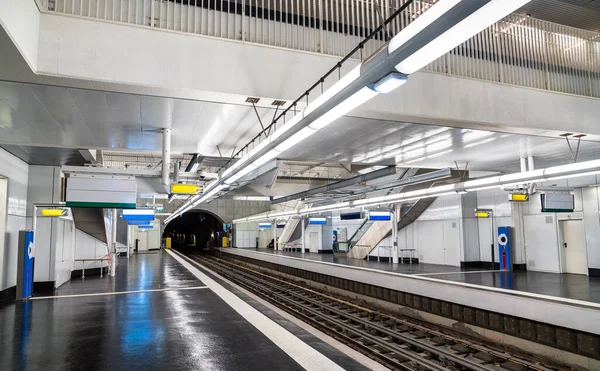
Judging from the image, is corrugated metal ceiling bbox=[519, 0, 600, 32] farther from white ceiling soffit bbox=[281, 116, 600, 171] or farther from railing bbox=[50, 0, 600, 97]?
white ceiling soffit bbox=[281, 116, 600, 171]

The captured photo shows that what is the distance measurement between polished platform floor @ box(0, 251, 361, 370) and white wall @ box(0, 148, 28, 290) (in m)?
1.11

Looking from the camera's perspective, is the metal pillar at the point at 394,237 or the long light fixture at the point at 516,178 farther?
the metal pillar at the point at 394,237

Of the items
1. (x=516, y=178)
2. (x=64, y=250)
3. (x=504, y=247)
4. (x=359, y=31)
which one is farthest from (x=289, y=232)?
(x=359, y=31)

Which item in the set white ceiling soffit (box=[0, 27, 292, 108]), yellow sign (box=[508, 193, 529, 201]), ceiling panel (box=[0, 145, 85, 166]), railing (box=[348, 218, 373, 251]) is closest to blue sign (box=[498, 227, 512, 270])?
yellow sign (box=[508, 193, 529, 201])

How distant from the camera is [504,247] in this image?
1559 centimetres

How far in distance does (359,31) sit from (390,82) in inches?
151

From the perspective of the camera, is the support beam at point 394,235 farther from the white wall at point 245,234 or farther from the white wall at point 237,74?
the white wall at point 245,234

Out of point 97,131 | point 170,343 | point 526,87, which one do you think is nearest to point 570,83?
point 526,87

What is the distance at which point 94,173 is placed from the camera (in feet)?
26.3

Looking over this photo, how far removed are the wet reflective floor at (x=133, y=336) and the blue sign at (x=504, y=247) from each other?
455 inches

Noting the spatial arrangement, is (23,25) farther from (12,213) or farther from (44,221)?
(44,221)

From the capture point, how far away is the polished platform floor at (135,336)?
4664 millimetres

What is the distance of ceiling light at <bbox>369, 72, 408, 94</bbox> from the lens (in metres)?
3.04

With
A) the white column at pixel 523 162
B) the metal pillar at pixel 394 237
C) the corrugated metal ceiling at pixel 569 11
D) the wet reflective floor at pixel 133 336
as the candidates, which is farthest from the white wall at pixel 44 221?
the metal pillar at pixel 394 237
